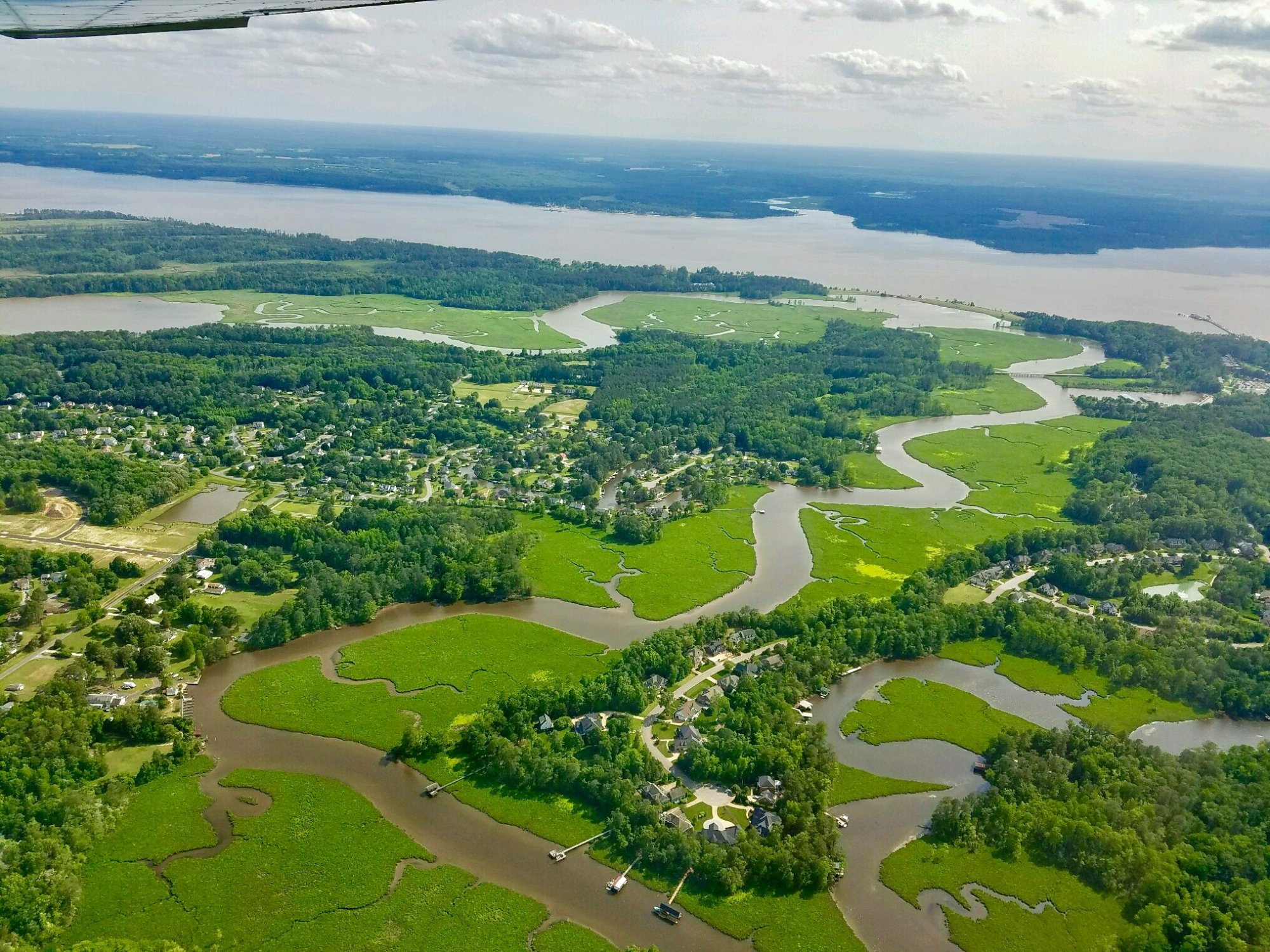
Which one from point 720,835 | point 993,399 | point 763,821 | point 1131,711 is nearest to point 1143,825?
point 1131,711

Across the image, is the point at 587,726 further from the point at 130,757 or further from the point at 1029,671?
the point at 1029,671

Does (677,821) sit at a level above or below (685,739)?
below

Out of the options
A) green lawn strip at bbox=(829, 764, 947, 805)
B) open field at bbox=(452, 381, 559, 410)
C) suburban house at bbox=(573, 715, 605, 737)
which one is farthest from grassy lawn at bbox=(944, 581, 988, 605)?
open field at bbox=(452, 381, 559, 410)

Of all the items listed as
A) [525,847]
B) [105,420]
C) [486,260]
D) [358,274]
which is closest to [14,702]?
[525,847]

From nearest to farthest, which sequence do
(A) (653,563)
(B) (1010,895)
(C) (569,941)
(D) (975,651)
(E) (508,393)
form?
(C) (569,941) → (B) (1010,895) → (D) (975,651) → (A) (653,563) → (E) (508,393)

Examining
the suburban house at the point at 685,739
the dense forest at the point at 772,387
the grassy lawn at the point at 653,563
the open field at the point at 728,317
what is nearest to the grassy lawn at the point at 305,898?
the suburban house at the point at 685,739
